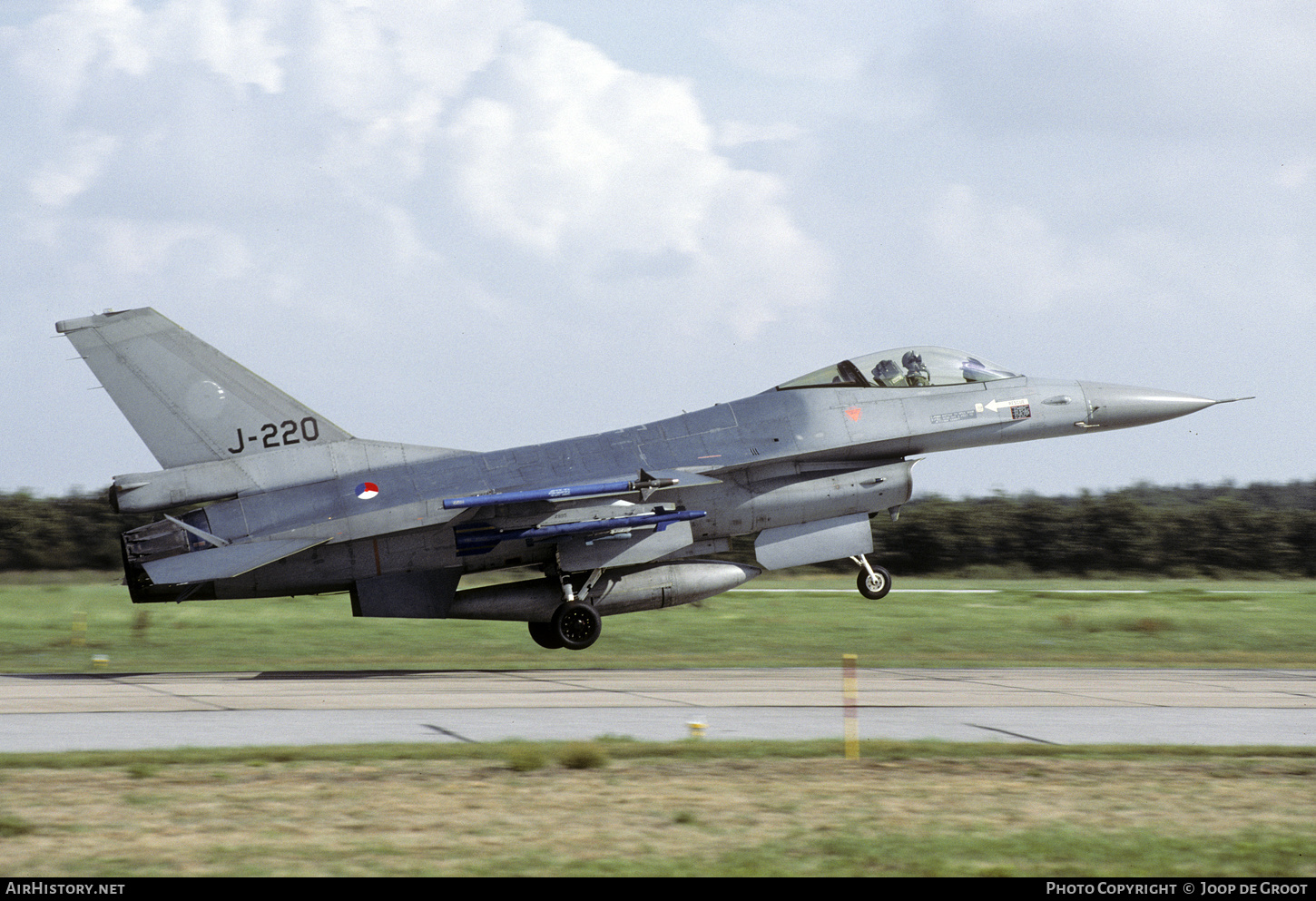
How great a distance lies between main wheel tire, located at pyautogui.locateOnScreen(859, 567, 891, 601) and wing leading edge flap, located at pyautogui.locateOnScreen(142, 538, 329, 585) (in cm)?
850

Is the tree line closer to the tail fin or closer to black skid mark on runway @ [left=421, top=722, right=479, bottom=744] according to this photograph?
the tail fin

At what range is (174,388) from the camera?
17.7 metres

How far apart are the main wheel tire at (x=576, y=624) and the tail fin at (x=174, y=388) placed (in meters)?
4.88

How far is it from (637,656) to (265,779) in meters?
12.7

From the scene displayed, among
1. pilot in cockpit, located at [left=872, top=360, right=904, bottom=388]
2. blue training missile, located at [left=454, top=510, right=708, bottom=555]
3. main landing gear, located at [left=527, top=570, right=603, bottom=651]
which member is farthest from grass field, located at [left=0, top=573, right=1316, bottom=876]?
pilot in cockpit, located at [left=872, top=360, right=904, bottom=388]

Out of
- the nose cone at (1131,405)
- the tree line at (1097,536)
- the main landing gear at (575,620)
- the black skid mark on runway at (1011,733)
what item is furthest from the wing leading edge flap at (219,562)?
the tree line at (1097,536)

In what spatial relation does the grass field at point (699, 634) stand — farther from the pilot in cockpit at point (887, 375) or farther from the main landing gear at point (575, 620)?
the pilot in cockpit at point (887, 375)

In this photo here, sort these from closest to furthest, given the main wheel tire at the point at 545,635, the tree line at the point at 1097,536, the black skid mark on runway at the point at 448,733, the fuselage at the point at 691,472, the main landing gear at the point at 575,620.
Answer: the black skid mark on runway at the point at 448,733 → the fuselage at the point at 691,472 → the main landing gear at the point at 575,620 → the main wheel tire at the point at 545,635 → the tree line at the point at 1097,536

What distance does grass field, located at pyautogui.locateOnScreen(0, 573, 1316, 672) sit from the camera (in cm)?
2114

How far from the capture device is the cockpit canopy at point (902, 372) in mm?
19531

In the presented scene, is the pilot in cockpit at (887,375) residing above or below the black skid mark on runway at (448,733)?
above

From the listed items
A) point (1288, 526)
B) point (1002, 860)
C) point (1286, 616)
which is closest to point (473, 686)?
point (1002, 860)

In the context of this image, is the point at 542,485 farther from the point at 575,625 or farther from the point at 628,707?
the point at 628,707

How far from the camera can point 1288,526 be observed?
4938 centimetres
